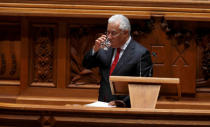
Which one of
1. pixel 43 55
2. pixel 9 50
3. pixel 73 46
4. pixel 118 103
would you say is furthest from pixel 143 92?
pixel 9 50

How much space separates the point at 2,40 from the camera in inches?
230

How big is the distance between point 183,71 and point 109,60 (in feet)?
4.76

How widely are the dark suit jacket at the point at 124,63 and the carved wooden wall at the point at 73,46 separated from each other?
103 cm

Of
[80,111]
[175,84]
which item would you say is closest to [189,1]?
[175,84]

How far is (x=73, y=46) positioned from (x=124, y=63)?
1.50 metres

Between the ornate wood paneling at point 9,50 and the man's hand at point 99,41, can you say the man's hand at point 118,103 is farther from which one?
the ornate wood paneling at point 9,50

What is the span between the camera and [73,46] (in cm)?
574

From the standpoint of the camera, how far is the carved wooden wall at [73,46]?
554 centimetres

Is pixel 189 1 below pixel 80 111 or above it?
above

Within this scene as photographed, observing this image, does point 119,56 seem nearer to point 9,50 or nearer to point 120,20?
point 120,20

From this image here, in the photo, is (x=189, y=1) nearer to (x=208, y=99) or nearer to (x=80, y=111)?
(x=208, y=99)

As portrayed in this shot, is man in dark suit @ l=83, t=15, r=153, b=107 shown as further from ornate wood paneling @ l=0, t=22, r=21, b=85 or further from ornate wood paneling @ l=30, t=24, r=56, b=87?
ornate wood paneling @ l=0, t=22, r=21, b=85

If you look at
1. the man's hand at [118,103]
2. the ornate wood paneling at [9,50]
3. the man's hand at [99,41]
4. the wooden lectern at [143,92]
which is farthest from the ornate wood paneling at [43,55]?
the wooden lectern at [143,92]

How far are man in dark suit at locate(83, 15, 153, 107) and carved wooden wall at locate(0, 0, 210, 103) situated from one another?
3.37 ft
